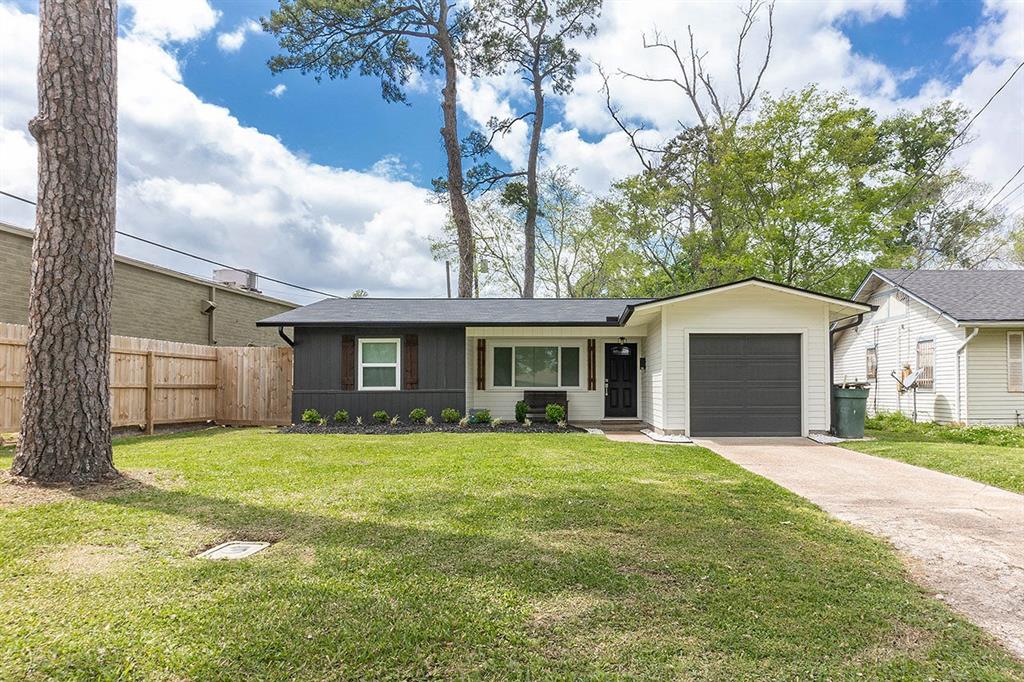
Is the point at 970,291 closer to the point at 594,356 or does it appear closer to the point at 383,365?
the point at 594,356

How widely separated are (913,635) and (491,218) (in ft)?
84.6

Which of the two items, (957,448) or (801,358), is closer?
(957,448)

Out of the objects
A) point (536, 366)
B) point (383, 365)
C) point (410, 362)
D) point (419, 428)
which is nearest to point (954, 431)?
point (536, 366)

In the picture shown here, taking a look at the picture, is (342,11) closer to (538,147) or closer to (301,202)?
(301,202)

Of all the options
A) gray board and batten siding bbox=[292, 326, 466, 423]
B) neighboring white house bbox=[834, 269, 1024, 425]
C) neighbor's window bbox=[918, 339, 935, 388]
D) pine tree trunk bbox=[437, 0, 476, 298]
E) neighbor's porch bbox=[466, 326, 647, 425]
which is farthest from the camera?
pine tree trunk bbox=[437, 0, 476, 298]

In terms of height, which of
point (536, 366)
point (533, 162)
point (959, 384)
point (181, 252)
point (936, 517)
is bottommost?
point (936, 517)

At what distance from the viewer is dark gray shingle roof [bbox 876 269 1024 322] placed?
12.3 m

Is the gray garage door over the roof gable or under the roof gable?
under

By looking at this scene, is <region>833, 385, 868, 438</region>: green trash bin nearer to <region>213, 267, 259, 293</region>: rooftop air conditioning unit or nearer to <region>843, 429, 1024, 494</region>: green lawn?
<region>843, 429, 1024, 494</region>: green lawn

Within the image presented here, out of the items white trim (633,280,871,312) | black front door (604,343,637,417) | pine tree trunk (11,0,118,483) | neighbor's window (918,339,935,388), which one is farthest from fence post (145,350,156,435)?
neighbor's window (918,339,935,388)

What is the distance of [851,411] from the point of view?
10211 millimetres

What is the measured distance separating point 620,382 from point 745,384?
335 cm

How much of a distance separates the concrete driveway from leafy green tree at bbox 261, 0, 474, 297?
13.6m

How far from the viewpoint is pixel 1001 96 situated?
11883mm
